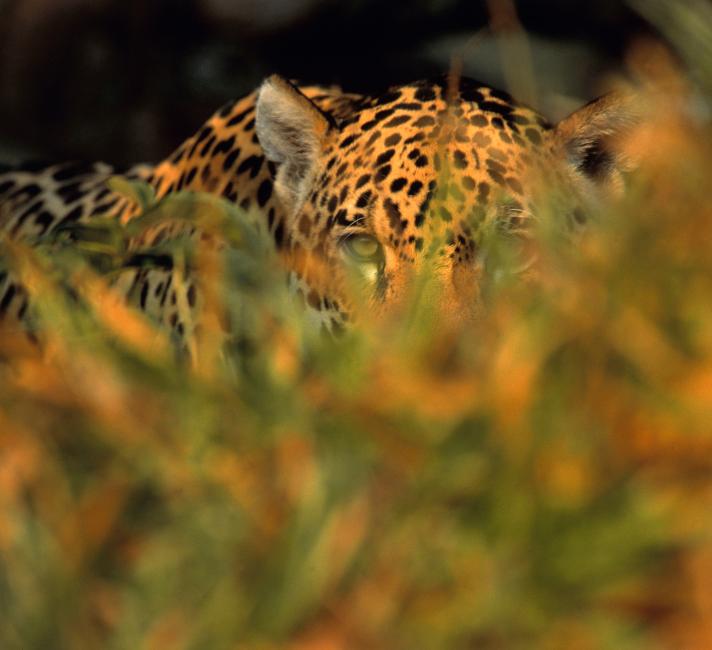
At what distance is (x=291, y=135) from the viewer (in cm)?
373

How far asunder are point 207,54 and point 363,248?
266 cm

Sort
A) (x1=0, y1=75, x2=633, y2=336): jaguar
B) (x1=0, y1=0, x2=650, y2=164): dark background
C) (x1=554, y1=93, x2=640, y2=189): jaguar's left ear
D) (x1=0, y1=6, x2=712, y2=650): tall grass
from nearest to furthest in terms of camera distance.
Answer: (x1=0, y1=6, x2=712, y2=650): tall grass, (x1=0, y1=75, x2=633, y2=336): jaguar, (x1=554, y1=93, x2=640, y2=189): jaguar's left ear, (x1=0, y1=0, x2=650, y2=164): dark background

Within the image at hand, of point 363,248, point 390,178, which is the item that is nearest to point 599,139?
point 390,178

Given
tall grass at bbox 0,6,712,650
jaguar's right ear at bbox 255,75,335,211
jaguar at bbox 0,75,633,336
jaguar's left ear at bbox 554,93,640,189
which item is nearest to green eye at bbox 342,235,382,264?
jaguar at bbox 0,75,633,336

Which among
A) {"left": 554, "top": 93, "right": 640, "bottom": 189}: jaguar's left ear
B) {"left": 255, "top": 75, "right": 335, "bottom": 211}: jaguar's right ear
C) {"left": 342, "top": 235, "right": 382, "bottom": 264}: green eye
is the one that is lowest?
{"left": 342, "top": 235, "right": 382, "bottom": 264}: green eye

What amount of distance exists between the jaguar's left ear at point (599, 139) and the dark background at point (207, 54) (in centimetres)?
205

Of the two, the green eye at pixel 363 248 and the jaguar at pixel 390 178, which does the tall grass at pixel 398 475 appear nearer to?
the jaguar at pixel 390 178

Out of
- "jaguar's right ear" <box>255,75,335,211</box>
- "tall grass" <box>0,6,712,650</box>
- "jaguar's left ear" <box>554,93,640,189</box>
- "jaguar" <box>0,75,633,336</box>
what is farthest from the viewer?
"jaguar's right ear" <box>255,75,335,211</box>

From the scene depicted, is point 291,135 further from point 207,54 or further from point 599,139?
point 207,54

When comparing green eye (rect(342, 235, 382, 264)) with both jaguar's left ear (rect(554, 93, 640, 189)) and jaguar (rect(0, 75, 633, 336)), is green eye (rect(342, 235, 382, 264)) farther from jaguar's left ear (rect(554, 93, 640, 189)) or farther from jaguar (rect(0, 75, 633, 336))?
jaguar's left ear (rect(554, 93, 640, 189))

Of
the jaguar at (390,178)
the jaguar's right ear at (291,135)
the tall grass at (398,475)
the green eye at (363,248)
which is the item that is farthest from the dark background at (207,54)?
the tall grass at (398,475)

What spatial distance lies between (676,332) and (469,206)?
6.03ft

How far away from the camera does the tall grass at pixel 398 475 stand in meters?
1.41

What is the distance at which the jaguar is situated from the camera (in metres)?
3.37
